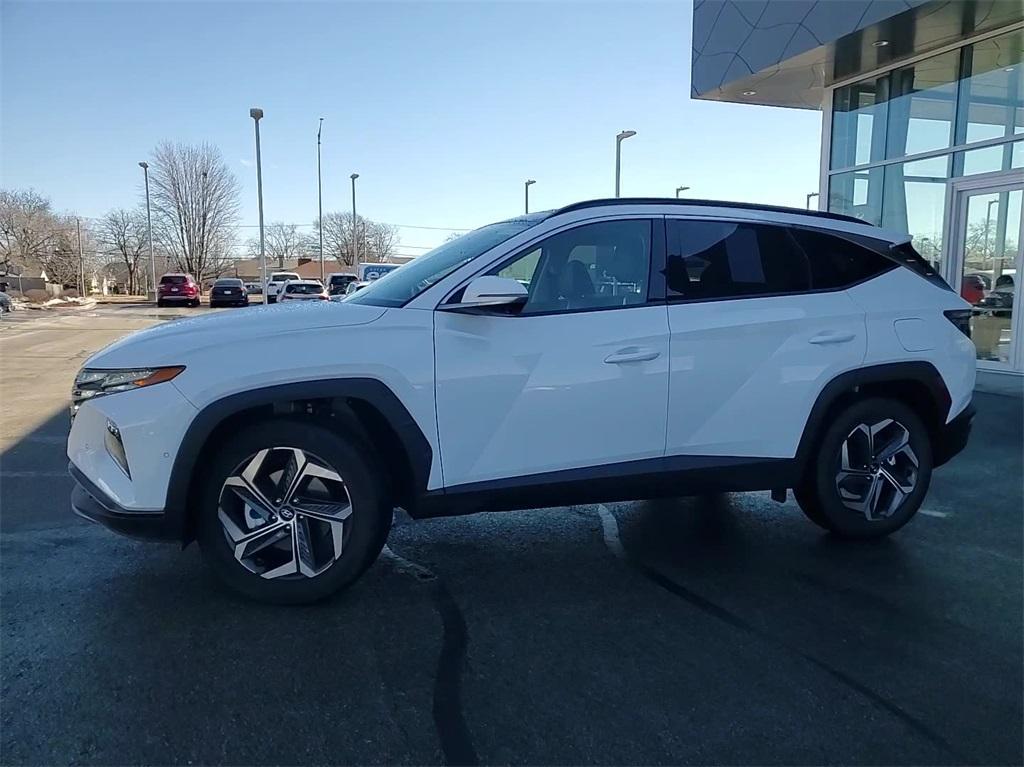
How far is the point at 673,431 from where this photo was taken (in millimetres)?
3629

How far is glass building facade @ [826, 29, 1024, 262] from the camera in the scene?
33.3 feet

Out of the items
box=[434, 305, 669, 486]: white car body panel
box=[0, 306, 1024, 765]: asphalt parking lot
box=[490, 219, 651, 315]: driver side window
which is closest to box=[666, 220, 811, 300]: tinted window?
box=[490, 219, 651, 315]: driver side window

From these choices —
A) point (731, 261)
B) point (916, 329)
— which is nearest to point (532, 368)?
point (731, 261)

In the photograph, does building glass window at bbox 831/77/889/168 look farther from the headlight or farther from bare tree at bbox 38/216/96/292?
bare tree at bbox 38/216/96/292

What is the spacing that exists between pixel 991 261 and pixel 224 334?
11146 millimetres

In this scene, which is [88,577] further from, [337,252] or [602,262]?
[337,252]

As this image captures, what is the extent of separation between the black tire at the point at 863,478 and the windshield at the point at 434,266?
2045 millimetres

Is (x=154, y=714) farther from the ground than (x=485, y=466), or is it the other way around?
(x=485, y=466)

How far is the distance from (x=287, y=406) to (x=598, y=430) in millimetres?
1445

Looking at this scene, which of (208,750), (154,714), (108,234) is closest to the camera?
(208,750)

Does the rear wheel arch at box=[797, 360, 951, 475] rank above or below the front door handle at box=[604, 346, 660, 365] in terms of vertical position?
below

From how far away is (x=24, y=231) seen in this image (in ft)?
164

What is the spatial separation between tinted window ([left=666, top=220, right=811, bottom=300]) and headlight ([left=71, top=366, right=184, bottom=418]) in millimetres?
2376

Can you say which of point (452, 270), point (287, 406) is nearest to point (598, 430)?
point (452, 270)
